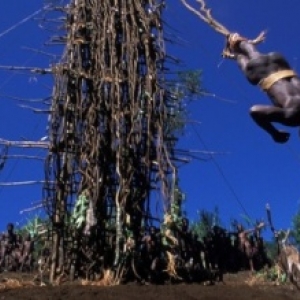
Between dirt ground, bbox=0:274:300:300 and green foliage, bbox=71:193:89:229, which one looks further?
green foliage, bbox=71:193:89:229

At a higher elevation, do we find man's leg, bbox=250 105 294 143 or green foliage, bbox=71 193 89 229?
green foliage, bbox=71 193 89 229

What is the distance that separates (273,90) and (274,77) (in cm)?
8

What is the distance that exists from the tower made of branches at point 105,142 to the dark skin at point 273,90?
218 inches

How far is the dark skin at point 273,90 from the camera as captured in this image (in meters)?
4.01

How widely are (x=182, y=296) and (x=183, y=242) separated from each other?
9.06 feet

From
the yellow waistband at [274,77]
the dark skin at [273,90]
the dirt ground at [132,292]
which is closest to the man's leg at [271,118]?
the dark skin at [273,90]

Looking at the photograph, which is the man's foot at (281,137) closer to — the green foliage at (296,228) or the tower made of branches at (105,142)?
the tower made of branches at (105,142)

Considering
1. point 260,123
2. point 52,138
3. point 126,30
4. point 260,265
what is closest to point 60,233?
point 52,138

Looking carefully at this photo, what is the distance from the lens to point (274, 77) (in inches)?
165

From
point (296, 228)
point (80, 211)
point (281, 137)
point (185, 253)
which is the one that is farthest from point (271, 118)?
point (296, 228)

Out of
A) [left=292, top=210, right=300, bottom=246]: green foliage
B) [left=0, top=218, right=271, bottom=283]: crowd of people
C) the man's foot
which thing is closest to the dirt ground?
[left=0, top=218, right=271, bottom=283]: crowd of people

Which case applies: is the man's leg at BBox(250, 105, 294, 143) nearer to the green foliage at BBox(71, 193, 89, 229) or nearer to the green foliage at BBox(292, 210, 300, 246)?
the green foliage at BBox(71, 193, 89, 229)

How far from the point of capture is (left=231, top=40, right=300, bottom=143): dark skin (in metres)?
4.01

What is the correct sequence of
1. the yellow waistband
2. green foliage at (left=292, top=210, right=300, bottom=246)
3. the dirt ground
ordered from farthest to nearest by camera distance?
green foliage at (left=292, top=210, right=300, bottom=246) < the dirt ground < the yellow waistband
